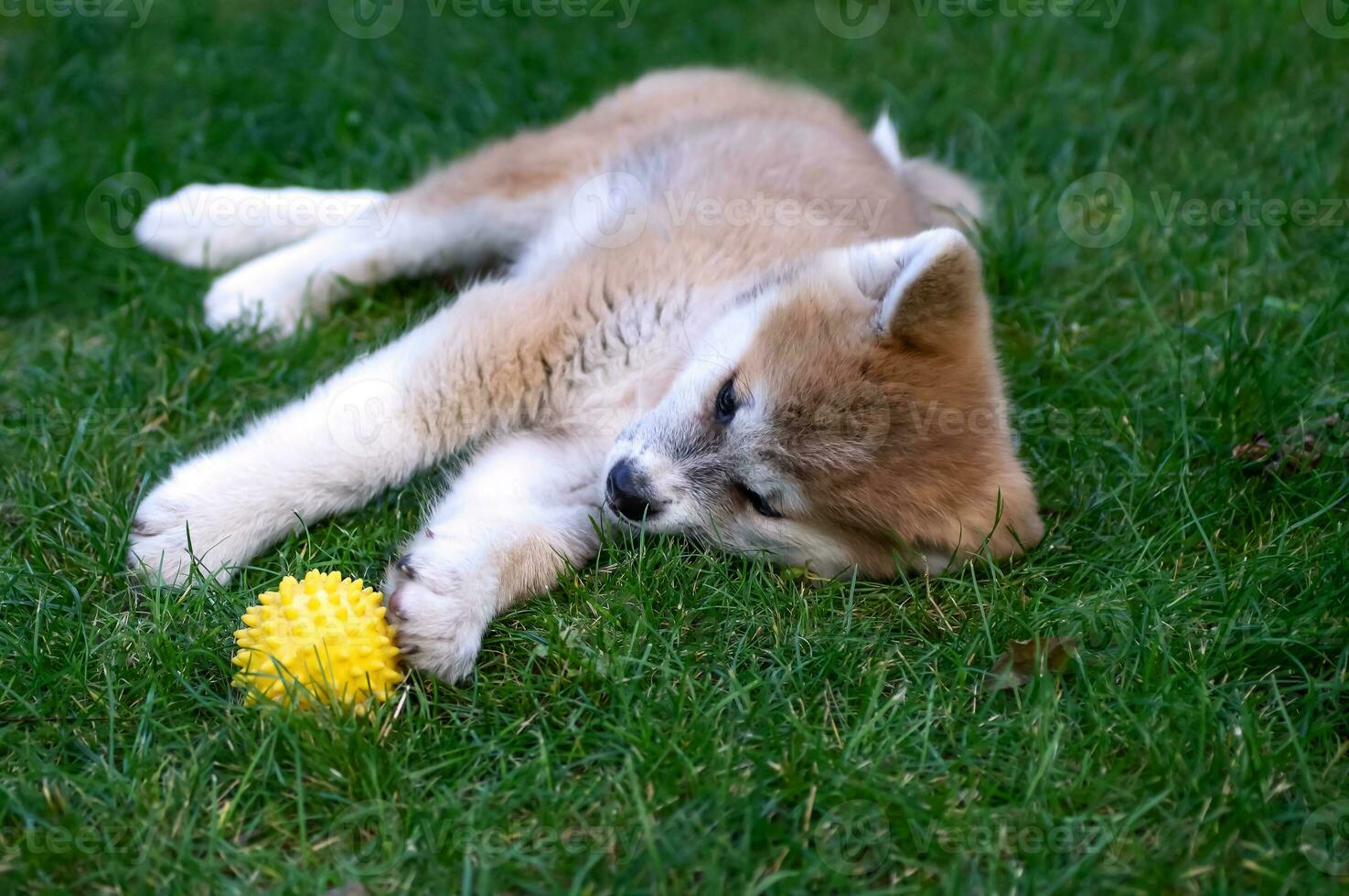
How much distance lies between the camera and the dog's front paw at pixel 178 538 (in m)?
3.11

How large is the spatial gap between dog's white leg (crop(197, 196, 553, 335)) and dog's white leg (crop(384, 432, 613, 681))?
4.24ft

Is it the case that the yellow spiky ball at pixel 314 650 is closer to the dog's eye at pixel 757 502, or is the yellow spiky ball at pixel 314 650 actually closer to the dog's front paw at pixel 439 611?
the dog's front paw at pixel 439 611

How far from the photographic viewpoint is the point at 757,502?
Result: 3.33 meters

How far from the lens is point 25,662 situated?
9.16 ft

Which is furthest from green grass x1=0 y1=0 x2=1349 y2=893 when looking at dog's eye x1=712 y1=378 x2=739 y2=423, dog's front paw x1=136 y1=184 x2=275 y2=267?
dog's eye x1=712 y1=378 x2=739 y2=423

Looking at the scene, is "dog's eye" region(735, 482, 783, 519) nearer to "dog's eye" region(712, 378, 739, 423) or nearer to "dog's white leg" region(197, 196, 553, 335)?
"dog's eye" region(712, 378, 739, 423)

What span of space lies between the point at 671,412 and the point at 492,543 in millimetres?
663

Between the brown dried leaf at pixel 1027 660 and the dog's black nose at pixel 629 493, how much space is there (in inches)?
39.9

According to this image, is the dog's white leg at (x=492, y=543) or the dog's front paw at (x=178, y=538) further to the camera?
the dog's front paw at (x=178, y=538)

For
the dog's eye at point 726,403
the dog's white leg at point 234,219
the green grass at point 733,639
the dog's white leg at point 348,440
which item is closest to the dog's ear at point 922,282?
the dog's eye at point 726,403

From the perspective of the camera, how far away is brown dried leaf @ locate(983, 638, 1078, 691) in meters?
2.84

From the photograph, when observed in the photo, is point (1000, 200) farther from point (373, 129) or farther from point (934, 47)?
point (373, 129)

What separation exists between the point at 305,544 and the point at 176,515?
1.17 feet

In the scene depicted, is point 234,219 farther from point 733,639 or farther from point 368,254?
point 733,639
